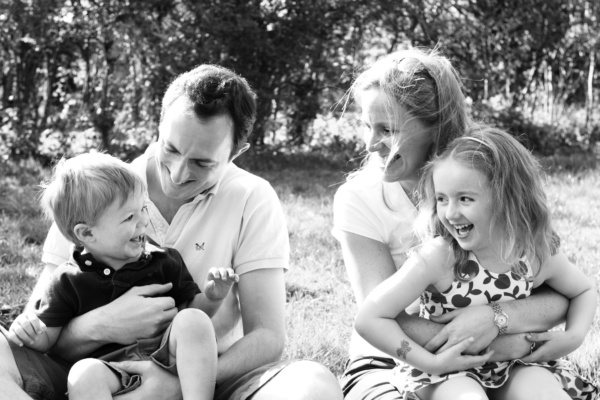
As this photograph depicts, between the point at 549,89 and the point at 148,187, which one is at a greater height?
the point at 148,187

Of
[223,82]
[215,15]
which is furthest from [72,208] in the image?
[215,15]

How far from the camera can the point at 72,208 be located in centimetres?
289

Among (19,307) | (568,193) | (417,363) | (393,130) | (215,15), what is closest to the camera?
(417,363)

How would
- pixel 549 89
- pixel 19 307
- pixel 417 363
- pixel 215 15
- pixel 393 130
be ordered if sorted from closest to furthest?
pixel 417 363, pixel 393 130, pixel 19 307, pixel 215 15, pixel 549 89

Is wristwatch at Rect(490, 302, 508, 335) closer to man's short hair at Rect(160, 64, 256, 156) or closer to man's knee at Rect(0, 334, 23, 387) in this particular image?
man's short hair at Rect(160, 64, 256, 156)

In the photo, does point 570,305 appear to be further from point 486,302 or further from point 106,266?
point 106,266

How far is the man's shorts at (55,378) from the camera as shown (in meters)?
2.73

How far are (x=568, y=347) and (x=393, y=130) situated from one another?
35.2 inches

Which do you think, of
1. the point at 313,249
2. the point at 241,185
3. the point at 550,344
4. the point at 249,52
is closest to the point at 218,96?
the point at 241,185

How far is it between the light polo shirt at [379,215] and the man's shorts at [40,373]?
1008 millimetres

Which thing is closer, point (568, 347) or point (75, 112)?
point (568, 347)

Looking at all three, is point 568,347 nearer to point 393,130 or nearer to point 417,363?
point 417,363

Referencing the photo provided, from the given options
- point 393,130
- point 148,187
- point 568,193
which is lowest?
point 568,193

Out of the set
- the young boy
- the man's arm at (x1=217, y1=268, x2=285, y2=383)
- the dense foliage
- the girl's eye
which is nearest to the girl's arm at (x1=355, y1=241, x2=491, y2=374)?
the man's arm at (x1=217, y1=268, x2=285, y2=383)
